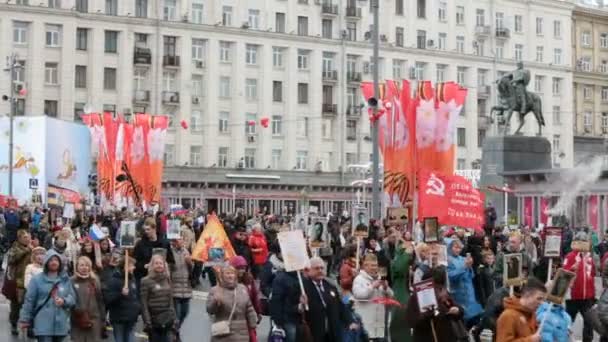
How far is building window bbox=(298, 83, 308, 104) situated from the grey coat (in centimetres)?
5880

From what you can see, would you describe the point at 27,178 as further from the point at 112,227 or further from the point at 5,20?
the point at 5,20

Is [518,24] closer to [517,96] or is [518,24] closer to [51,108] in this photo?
[51,108]

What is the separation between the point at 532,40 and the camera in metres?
79.6

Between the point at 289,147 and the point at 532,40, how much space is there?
68.8 ft

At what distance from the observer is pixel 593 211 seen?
3669 centimetres

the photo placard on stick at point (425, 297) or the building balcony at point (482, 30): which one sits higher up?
the building balcony at point (482, 30)

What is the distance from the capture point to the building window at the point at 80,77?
62.4m

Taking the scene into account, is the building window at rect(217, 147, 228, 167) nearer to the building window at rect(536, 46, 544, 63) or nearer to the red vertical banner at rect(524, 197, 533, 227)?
the building window at rect(536, 46, 544, 63)

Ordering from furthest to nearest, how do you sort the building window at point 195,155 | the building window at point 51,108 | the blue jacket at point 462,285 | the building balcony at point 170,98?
the building window at point 195,155
the building balcony at point 170,98
the building window at point 51,108
the blue jacket at point 462,285

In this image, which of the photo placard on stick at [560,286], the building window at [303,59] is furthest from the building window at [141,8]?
the photo placard on stick at [560,286]

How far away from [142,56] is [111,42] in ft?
5.94

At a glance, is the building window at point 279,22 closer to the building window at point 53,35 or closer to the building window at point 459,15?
the building window at point 459,15

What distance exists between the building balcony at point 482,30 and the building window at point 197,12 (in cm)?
1966

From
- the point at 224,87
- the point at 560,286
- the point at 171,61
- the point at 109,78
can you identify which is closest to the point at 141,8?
the point at 171,61
